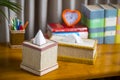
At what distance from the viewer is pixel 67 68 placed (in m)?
1.28

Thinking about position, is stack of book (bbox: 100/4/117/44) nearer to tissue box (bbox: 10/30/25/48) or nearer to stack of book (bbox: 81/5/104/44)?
stack of book (bbox: 81/5/104/44)

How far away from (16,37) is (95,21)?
46 cm

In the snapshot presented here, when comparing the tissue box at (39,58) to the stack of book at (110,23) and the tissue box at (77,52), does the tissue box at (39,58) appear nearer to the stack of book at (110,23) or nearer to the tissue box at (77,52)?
the tissue box at (77,52)

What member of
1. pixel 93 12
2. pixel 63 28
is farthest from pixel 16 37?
pixel 93 12

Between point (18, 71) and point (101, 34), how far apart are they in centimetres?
58

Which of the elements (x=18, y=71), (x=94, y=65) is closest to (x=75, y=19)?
(x=94, y=65)

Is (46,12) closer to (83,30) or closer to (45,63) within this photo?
(83,30)

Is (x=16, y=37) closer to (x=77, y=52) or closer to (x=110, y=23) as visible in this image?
(x=77, y=52)

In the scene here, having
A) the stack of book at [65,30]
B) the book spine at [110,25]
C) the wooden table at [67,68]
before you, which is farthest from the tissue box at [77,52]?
the book spine at [110,25]

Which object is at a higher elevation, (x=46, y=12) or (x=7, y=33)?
(x=46, y=12)

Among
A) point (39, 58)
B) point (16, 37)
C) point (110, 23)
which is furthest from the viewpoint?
point (110, 23)

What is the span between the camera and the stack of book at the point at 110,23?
154cm

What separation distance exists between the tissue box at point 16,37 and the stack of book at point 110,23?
1.61 ft

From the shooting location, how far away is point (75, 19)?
1.54 m
